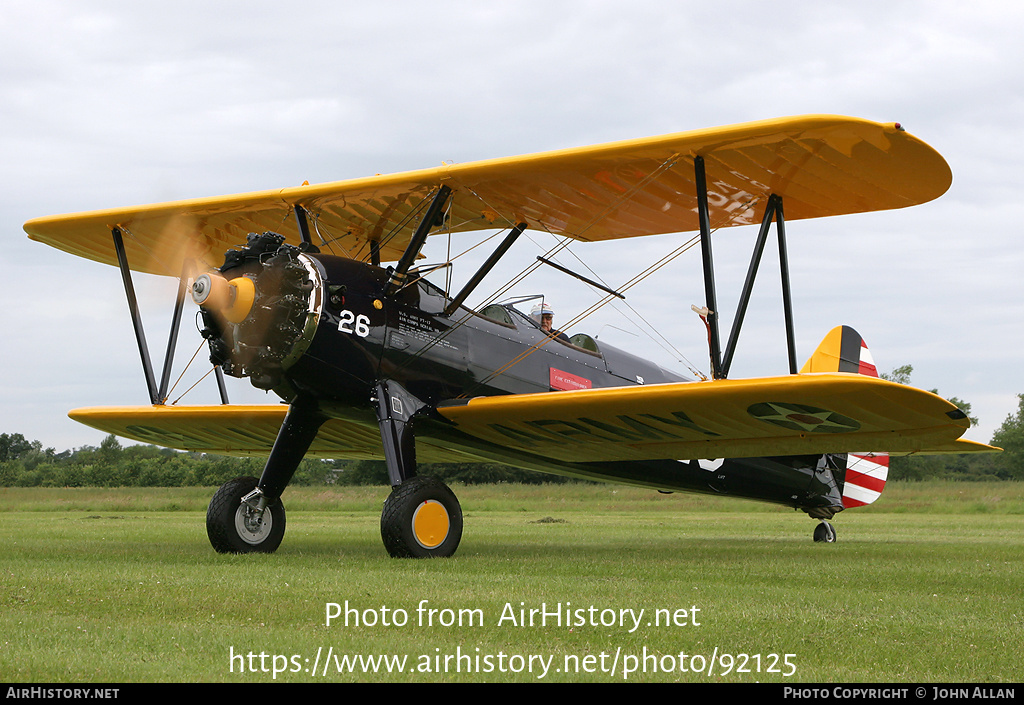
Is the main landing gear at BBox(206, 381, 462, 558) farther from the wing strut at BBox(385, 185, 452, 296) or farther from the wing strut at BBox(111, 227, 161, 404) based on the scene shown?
the wing strut at BBox(111, 227, 161, 404)

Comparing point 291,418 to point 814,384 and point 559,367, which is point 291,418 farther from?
point 814,384

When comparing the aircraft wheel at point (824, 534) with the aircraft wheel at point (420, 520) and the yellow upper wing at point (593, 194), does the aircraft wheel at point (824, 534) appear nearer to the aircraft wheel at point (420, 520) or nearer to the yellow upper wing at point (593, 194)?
the yellow upper wing at point (593, 194)

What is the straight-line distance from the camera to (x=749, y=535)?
45.8ft

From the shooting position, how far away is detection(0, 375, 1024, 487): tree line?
4700cm

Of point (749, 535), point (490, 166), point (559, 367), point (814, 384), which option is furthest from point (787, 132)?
point (749, 535)

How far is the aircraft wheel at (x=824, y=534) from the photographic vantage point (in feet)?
41.8

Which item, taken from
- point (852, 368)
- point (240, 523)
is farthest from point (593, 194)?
point (852, 368)

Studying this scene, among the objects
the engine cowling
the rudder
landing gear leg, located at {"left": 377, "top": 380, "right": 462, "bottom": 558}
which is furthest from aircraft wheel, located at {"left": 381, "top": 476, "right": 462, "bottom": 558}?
the rudder

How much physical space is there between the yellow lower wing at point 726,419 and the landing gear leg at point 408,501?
769 millimetres

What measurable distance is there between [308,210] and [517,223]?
227cm

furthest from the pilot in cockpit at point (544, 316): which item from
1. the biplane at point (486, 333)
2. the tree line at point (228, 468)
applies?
the tree line at point (228, 468)

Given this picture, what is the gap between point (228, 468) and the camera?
4947cm

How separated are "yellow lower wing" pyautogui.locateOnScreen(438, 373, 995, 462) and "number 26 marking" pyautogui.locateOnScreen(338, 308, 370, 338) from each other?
1.22 m
